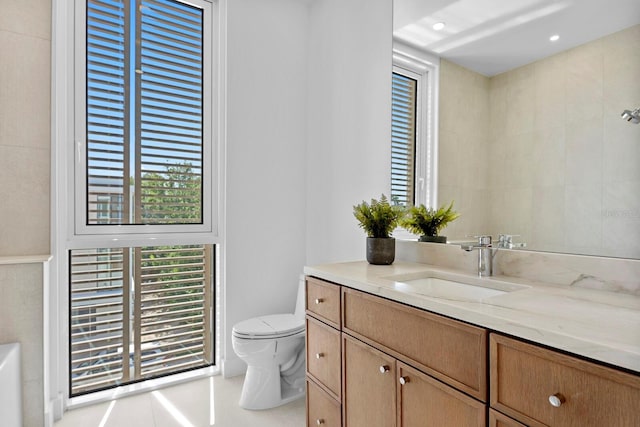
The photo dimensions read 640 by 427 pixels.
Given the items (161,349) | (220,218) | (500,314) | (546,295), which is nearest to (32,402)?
(161,349)

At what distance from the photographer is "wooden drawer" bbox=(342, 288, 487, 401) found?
907 mm

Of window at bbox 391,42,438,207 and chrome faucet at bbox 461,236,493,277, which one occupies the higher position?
window at bbox 391,42,438,207

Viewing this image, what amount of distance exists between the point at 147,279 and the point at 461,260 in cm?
192

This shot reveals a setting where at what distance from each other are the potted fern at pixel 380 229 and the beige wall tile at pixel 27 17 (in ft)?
6.47

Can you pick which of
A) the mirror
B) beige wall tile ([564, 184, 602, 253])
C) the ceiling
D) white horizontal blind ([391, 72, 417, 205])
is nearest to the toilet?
white horizontal blind ([391, 72, 417, 205])

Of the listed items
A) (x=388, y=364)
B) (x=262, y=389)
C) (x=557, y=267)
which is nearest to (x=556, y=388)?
(x=388, y=364)

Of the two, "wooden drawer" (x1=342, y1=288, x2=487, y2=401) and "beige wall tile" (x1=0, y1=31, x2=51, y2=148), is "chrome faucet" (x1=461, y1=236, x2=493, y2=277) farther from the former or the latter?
"beige wall tile" (x1=0, y1=31, x2=51, y2=148)

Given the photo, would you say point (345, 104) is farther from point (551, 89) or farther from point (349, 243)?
point (551, 89)

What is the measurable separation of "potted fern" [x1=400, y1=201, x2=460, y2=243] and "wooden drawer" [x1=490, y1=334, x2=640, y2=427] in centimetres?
91

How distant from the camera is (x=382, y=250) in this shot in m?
1.67

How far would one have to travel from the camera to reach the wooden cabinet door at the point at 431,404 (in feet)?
3.03

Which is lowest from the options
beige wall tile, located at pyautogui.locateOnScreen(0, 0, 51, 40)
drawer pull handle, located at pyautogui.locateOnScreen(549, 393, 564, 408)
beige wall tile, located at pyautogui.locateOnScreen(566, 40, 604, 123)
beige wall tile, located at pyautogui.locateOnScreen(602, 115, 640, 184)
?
drawer pull handle, located at pyautogui.locateOnScreen(549, 393, 564, 408)

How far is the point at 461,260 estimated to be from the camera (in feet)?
5.15

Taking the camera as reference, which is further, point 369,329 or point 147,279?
point 147,279
